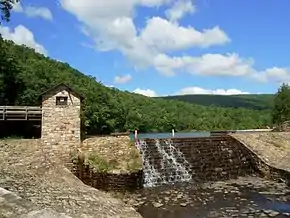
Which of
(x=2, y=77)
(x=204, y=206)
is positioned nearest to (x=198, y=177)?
(x=204, y=206)

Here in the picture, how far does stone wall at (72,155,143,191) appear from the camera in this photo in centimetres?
2070

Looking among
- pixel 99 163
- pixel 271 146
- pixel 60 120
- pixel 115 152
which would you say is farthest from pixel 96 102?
pixel 99 163

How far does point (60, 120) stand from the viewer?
2189 centimetres

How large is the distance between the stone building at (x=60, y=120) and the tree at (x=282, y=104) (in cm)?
5538

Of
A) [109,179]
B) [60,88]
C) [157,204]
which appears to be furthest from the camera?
[60,88]

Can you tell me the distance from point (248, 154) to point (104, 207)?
15800mm

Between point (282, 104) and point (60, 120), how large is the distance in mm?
58206

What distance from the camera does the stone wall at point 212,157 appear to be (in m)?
24.4

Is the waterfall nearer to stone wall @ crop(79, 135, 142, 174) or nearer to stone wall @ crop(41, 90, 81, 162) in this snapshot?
stone wall @ crop(79, 135, 142, 174)

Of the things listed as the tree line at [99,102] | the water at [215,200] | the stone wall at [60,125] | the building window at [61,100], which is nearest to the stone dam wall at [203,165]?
the water at [215,200]

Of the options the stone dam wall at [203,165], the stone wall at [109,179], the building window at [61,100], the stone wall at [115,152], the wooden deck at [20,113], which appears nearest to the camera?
the stone wall at [109,179]

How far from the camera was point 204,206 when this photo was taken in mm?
17094

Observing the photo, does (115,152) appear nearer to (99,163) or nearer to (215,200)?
(99,163)

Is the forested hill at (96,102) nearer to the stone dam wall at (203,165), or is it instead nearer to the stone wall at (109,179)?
the stone dam wall at (203,165)
